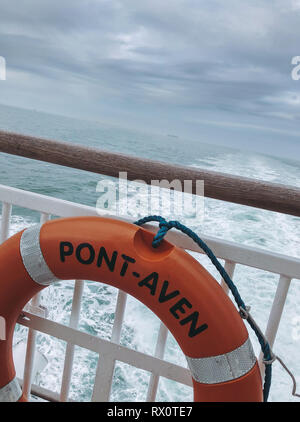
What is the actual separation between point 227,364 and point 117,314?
13.2 inches

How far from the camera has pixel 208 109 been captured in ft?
72.5

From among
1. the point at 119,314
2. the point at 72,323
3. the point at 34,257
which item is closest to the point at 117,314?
the point at 119,314

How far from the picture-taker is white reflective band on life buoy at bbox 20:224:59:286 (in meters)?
0.82

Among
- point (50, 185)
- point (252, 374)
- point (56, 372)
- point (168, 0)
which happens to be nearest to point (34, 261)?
point (252, 374)

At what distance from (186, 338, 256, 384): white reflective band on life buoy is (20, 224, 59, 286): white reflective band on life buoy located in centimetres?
38

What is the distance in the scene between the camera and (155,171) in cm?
84

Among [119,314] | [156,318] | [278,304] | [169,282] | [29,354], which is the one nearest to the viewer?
[169,282]

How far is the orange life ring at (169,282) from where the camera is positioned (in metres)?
0.73

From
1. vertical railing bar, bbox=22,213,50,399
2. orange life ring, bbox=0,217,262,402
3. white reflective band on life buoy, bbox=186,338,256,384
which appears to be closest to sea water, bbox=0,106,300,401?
vertical railing bar, bbox=22,213,50,399

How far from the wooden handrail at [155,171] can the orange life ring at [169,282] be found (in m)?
0.15

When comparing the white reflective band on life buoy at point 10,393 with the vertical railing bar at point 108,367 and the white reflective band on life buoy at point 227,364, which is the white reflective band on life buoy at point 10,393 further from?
the white reflective band on life buoy at point 227,364

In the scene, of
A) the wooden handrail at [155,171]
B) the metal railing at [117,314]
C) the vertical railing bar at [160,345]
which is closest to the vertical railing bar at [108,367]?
the metal railing at [117,314]

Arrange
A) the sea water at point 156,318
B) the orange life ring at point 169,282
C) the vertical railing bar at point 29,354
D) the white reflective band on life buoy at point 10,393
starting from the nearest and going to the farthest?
the orange life ring at point 169,282, the white reflective band on life buoy at point 10,393, the vertical railing bar at point 29,354, the sea water at point 156,318

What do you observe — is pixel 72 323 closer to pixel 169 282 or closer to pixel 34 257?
pixel 34 257
